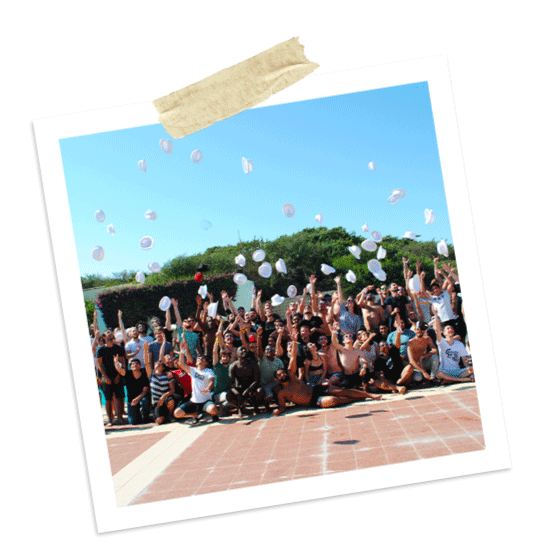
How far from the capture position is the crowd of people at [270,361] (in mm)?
5082

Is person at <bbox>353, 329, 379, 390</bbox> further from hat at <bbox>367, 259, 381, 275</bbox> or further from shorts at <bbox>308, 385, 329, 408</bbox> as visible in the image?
hat at <bbox>367, 259, 381, 275</bbox>

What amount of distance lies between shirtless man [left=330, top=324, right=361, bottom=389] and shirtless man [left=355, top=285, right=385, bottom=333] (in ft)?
1.14

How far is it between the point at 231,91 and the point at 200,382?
317cm

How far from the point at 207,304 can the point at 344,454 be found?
8.27 feet

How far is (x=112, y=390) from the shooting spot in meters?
5.15

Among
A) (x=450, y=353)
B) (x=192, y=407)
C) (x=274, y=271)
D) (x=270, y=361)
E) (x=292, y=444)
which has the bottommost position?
(x=292, y=444)

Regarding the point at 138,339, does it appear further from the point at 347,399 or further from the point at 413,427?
the point at 413,427

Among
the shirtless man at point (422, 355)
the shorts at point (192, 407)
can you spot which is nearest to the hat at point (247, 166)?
the shorts at point (192, 407)

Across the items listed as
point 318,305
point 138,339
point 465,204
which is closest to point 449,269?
point 318,305

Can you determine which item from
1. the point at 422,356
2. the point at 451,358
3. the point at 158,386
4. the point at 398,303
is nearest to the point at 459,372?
the point at 451,358

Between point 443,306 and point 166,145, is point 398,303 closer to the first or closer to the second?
point 443,306

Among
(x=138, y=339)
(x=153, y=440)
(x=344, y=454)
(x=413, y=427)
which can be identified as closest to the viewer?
(x=344, y=454)

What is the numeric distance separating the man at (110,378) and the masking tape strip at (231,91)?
3034 millimetres

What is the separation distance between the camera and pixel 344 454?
3.86 meters
